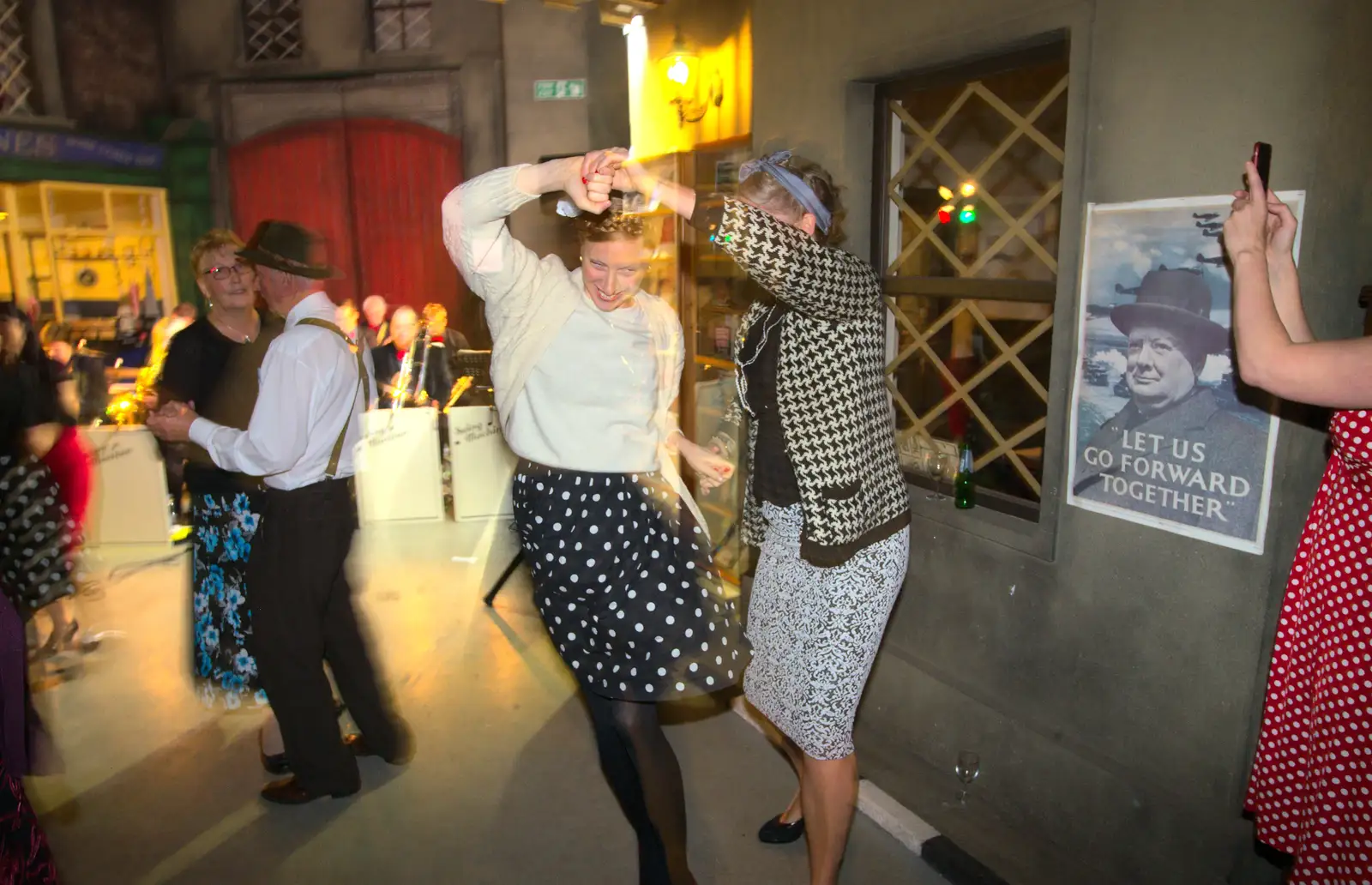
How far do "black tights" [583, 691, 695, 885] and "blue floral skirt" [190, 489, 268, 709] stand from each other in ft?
4.81

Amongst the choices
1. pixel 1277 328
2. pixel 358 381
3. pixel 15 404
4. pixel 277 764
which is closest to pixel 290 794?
pixel 277 764

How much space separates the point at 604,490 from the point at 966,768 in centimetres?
171

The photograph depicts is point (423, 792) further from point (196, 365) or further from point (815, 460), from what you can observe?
point (815, 460)

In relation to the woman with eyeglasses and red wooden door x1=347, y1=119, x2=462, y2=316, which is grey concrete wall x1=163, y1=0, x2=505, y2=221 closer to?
red wooden door x1=347, y1=119, x2=462, y2=316

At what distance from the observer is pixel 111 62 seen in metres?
8.88

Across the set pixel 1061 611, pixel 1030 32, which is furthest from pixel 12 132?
pixel 1061 611

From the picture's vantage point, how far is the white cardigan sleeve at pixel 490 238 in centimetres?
178

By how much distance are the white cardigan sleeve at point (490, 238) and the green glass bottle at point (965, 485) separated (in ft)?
5.50

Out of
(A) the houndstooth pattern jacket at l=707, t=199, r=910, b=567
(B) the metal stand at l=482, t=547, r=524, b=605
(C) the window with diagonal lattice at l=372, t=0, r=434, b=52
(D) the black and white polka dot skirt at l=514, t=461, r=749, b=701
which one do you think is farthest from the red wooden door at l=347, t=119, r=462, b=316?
(A) the houndstooth pattern jacket at l=707, t=199, r=910, b=567

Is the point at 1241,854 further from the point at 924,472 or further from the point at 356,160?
the point at 356,160

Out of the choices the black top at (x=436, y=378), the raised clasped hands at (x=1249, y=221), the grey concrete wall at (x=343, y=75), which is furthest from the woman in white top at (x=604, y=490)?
the grey concrete wall at (x=343, y=75)

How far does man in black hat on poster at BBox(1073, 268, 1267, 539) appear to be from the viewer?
2051 millimetres

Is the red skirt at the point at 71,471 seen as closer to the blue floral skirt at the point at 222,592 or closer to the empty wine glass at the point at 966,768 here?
the blue floral skirt at the point at 222,592

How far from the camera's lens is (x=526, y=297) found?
6.46ft
